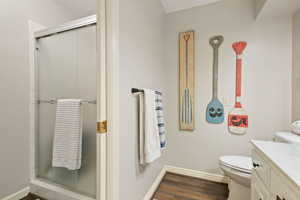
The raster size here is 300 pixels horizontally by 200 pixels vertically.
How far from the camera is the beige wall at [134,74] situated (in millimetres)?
1114

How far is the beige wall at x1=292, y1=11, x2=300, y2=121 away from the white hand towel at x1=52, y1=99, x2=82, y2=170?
90.5 inches

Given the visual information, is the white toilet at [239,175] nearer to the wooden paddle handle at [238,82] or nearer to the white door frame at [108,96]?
the wooden paddle handle at [238,82]

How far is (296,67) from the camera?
1517mm

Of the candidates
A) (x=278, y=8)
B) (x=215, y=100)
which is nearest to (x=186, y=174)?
(x=215, y=100)

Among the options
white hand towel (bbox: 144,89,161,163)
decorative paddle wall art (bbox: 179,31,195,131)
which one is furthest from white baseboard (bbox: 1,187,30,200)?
decorative paddle wall art (bbox: 179,31,195,131)

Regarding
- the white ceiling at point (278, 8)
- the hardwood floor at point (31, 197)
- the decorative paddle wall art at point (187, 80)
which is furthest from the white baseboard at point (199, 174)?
the white ceiling at point (278, 8)

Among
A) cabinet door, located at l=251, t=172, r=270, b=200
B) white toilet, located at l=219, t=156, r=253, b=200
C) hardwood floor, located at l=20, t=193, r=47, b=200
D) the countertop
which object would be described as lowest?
hardwood floor, located at l=20, t=193, r=47, b=200

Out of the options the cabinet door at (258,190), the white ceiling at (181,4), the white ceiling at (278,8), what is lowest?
the cabinet door at (258,190)

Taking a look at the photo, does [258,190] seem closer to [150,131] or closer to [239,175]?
[239,175]

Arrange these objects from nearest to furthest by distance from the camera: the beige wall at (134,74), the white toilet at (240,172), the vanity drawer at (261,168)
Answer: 1. the vanity drawer at (261,168)
2. the beige wall at (134,74)
3. the white toilet at (240,172)

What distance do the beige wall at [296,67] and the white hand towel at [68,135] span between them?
7.54 feet

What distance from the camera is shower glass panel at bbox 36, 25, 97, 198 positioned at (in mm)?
1454

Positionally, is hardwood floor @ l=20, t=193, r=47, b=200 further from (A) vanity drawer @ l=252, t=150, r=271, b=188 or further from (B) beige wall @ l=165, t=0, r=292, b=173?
(A) vanity drawer @ l=252, t=150, r=271, b=188

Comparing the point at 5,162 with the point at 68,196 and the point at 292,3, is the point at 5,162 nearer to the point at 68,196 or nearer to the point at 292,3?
the point at 68,196
